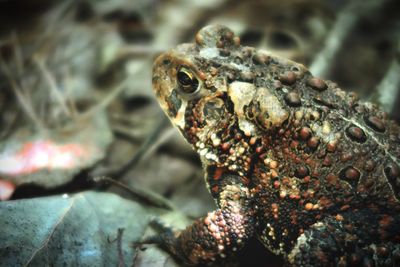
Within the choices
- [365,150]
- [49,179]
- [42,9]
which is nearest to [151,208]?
[49,179]

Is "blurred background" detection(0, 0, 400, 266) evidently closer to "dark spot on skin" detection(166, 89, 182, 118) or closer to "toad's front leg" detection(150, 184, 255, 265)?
"toad's front leg" detection(150, 184, 255, 265)

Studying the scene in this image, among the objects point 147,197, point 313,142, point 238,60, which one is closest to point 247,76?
point 238,60

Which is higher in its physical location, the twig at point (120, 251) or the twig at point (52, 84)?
the twig at point (52, 84)


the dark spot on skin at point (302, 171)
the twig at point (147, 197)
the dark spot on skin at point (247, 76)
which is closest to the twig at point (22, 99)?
the twig at point (147, 197)

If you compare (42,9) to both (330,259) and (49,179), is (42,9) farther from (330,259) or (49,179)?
(330,259)

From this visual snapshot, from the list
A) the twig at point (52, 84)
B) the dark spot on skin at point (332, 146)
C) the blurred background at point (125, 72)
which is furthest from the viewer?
the twig at point (52, 84)

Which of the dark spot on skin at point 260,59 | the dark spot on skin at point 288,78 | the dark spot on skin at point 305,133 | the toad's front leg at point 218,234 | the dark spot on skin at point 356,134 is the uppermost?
the dark spot on skin at point 260,59

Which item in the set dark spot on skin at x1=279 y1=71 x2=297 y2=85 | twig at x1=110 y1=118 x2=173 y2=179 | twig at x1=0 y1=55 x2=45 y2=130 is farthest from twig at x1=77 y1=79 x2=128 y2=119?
dark spot on skin at x1=279 y1=71 x2=297 y2=85

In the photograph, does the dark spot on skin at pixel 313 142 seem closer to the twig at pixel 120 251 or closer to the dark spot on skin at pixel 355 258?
the dark spot on skin at pixel 355 258
